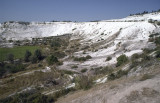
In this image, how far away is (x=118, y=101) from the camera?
871 centimetres

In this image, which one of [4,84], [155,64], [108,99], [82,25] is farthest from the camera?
[82,25]

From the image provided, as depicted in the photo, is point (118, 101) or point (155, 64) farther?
point (155, 64)

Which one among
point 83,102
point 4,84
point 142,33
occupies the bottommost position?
point 4,84

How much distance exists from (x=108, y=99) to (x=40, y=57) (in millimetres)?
29439

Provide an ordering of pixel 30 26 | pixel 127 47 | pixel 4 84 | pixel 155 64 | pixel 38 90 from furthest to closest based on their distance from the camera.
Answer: pixel 30 26
pixel 127 47
pixel 4 84
pixel 38 90
pixel 155 64

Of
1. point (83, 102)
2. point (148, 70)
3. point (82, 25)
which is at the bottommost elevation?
point (83, 102)

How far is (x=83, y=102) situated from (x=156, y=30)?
30.9 metres

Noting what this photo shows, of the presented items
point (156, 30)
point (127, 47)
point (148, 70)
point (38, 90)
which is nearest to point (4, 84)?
point (38, 90)

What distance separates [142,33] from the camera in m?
35.2

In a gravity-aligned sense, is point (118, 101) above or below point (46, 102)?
above

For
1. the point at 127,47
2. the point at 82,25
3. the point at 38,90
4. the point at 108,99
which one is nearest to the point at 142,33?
the point at 127,47

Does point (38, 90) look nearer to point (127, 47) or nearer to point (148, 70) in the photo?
point (148, 70)

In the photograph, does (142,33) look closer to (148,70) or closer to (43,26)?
(148,70)

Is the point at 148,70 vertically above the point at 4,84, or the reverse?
the point at 148,70
